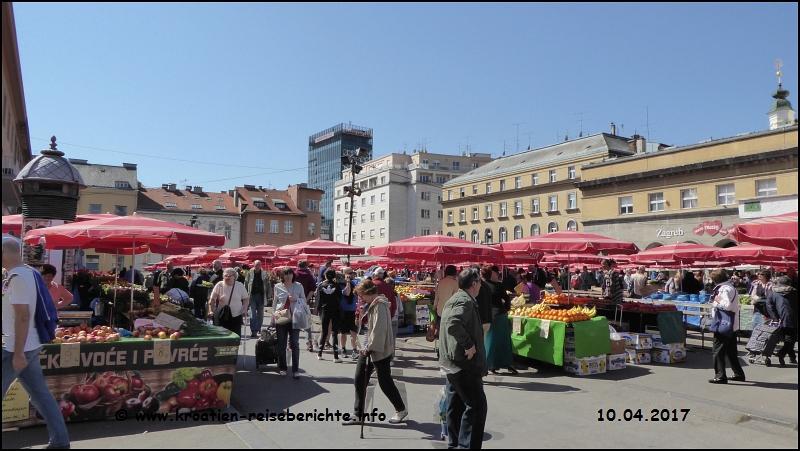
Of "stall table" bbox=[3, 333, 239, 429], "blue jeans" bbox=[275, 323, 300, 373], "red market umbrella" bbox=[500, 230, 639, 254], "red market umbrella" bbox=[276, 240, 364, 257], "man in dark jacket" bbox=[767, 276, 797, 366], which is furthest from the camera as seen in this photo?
"red market umbrella" bbox=[276, 240, 364, 257]

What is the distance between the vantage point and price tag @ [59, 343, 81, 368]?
20.5ft

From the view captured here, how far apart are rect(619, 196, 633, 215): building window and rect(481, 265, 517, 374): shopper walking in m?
38.5

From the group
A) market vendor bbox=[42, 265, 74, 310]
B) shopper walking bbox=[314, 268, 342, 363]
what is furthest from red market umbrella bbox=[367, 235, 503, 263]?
market vendor bbox=[42, 265, 74, 310]

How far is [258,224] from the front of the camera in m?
70.6

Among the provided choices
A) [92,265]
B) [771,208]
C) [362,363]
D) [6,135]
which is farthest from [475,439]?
[92,265]

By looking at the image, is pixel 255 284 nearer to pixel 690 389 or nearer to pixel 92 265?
pixel 690 389

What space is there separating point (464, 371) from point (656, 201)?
41.9 metres

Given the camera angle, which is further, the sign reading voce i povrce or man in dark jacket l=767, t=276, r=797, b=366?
the sign reading voce i povrce

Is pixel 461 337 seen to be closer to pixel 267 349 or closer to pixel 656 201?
pixel 267 349

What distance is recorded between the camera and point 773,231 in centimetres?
648

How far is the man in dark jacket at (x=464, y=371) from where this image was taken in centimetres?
531

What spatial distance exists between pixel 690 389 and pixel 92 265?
60284 millimetres

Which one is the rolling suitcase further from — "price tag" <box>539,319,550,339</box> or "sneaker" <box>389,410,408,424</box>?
"price tag" <box>539,319,550,339</box>

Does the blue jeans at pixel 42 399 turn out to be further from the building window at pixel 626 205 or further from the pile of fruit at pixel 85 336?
the building window at pixel 626 205
